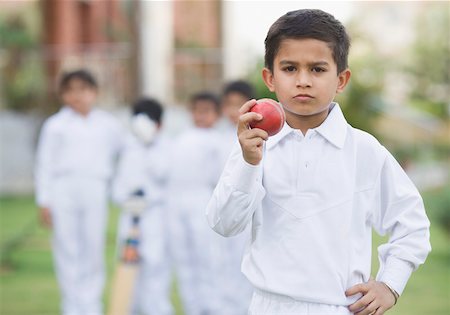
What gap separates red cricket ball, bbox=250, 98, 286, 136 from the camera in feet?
8.04

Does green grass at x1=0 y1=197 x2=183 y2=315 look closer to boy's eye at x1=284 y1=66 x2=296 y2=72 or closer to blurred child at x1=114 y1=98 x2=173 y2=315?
blurred child at x1=114 y1=98 x2=173 y2=315

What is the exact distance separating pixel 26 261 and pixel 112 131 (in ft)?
10.4

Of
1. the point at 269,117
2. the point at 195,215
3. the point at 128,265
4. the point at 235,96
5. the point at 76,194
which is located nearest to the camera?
Result: the point at 269,117

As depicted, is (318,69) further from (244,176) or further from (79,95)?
(79,95)

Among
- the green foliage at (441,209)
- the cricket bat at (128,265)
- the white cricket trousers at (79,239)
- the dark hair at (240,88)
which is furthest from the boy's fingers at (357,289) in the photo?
the green foliage at (441,209)

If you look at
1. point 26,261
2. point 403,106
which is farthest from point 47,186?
point 403,106

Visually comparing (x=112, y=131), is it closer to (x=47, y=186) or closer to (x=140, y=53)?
(x=47, y=186)

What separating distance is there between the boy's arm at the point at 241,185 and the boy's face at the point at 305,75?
Answer: 0.55 ft

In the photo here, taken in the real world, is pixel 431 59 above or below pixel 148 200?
below

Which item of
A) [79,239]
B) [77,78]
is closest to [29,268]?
[79,239]

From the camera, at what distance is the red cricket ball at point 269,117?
2.45 metres

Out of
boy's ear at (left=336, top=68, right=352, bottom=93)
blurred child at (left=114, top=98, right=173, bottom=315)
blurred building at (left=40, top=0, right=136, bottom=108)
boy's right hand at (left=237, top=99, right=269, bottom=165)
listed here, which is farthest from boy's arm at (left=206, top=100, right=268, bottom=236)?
blurred building at (left=40, top=0, right=136, bottom=108)

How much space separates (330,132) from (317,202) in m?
0.22

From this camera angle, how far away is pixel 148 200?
638cm
